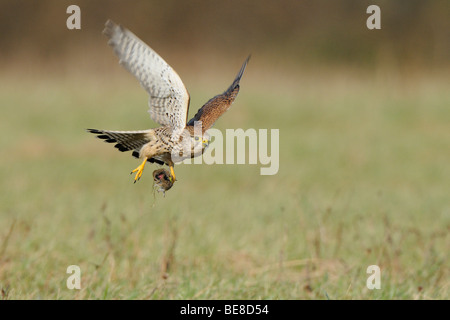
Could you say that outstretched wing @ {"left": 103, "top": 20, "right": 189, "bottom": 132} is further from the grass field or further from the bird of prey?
the grass field

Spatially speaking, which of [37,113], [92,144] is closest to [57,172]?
[92,144]

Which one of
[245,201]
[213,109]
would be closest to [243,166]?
[245,201]

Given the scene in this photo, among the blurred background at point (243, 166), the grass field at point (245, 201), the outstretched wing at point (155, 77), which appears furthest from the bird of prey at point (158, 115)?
the grass field at point (245, 201)

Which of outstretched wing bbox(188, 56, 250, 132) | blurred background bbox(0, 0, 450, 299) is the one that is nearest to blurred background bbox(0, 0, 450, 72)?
blurred background bbox(0, 0, 450, 299)

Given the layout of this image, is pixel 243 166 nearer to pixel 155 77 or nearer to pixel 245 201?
pixel 245 201

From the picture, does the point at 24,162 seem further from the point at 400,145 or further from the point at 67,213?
the point at 400,145

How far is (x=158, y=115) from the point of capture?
1.92 metres

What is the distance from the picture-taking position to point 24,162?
11.1m

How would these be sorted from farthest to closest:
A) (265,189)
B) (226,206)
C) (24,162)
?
1. (24,162)
2. (265,189)
3. (226,206)

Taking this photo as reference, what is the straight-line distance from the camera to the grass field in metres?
4.90

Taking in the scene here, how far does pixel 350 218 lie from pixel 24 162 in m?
6.27

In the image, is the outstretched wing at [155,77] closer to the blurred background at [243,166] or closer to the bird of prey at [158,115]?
the bird of prey at [158,115]

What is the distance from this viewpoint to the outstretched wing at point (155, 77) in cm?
187

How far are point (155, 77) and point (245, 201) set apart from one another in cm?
647
